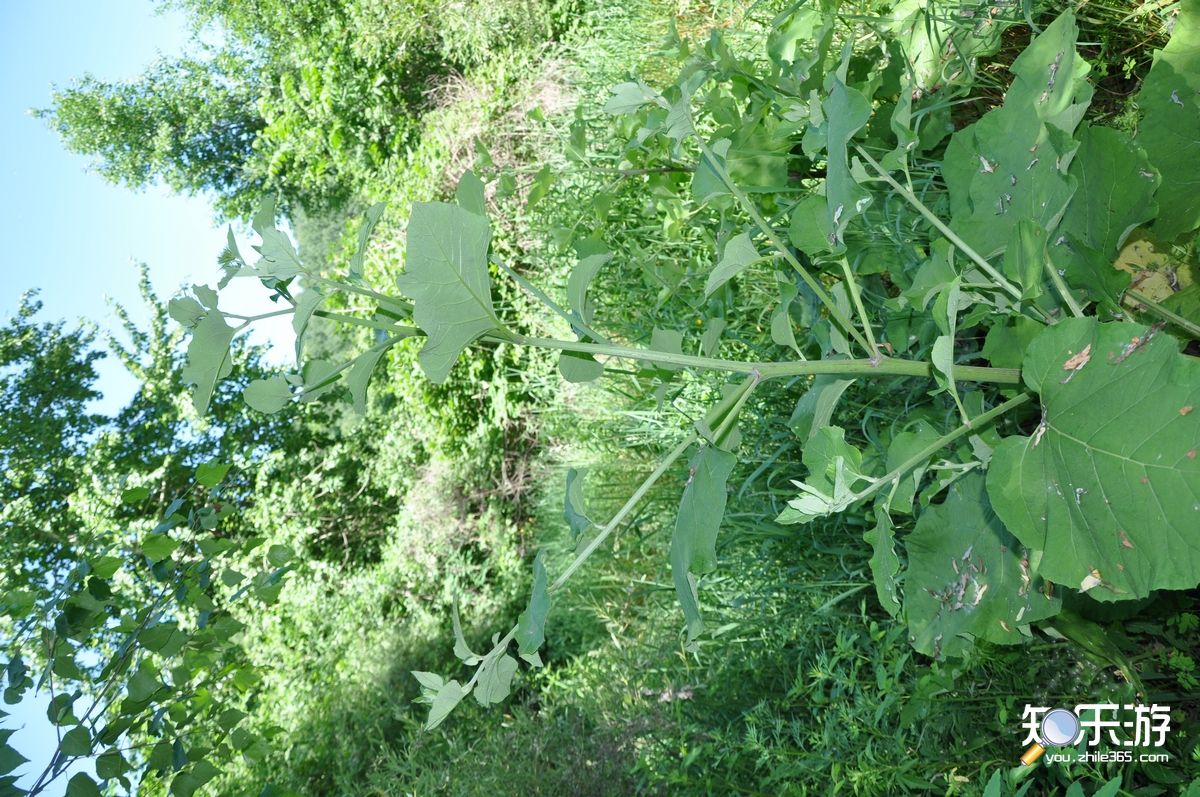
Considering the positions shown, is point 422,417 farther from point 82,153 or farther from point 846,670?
point 82,153

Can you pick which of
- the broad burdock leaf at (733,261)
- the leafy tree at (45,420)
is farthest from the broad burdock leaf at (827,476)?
the leafy tree at (45,420)

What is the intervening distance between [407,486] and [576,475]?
14.6 ft

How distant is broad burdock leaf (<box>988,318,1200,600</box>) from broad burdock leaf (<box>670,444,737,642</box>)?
23 cm

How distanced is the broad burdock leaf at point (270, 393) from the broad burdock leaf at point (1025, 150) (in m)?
0.71

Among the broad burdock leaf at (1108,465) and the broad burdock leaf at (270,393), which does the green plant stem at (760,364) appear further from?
the broad burdock leaf at (270,393)

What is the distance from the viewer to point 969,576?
1.00 m

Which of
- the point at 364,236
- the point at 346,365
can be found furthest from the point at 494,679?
the point at 364,236

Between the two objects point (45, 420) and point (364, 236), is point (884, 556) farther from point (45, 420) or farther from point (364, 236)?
point (45, 420)

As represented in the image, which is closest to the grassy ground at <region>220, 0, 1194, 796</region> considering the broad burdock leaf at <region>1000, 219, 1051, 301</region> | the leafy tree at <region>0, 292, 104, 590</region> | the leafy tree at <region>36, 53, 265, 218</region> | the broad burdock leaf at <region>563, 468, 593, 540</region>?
the broad burdock leaf at <region>563, 468, 593, 540</region>

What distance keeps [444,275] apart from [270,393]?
0.84ft

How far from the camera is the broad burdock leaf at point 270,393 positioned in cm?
83

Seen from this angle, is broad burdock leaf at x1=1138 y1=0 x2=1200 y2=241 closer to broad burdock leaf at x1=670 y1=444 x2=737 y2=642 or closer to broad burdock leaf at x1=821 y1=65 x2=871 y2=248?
broad burdock leaf at x1=821 y1=65 x2=871 y2=248

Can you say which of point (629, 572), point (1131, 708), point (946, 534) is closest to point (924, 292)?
point (946, 534)

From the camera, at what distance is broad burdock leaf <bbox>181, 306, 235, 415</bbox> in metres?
0.79
